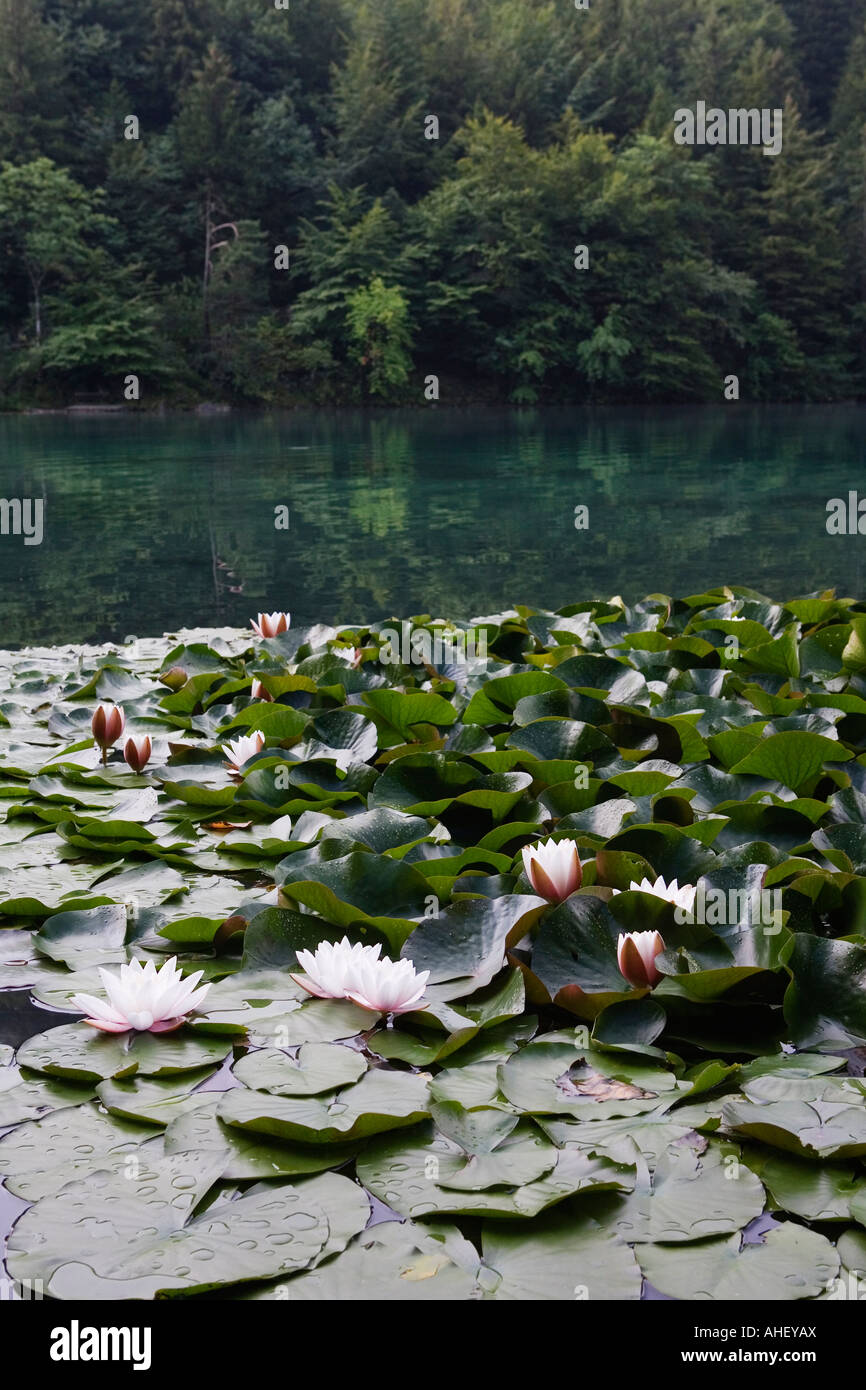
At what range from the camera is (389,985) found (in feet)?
4.75

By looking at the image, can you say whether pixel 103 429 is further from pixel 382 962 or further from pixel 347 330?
pixel 382 962

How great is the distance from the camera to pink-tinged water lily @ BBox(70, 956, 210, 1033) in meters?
1.45

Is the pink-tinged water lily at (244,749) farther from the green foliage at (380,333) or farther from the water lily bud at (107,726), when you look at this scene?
the green foliage at (380,333)

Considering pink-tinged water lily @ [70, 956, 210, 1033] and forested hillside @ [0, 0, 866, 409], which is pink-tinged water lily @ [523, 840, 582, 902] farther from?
forested hillside @ [0, 0, 866, 409]

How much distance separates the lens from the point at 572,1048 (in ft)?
4.62

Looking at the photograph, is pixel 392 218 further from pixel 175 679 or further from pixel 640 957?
pixel 640 957

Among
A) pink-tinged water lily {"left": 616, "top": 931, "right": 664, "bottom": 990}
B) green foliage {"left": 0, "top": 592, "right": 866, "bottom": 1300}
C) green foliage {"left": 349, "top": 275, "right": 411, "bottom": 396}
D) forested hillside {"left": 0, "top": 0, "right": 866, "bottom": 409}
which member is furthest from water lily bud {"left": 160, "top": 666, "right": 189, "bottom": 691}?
green foliage {"left": 349, "top": 275, "right": 411, "bottom": 396}

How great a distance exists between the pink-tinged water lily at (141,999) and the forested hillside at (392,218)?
948 inches

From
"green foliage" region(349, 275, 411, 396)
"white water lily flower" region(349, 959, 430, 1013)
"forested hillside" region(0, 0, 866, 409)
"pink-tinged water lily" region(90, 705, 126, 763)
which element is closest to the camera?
"white water lily flower" region(349, 959, 430, 1013)

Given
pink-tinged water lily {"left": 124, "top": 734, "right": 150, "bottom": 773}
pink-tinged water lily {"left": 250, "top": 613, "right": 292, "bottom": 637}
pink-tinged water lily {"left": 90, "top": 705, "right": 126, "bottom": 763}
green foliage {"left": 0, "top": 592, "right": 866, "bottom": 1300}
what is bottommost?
green foliage {"left": 0, "top": 592, "right": 866, "bottom": 1300}

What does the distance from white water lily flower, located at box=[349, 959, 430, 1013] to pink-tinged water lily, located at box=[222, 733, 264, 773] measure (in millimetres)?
1015

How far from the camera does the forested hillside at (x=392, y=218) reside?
84.0 feet

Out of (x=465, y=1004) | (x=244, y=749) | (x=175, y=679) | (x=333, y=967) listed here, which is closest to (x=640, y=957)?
(x=465, y=1004)

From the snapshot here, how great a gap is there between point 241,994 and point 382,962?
24 centimetres
